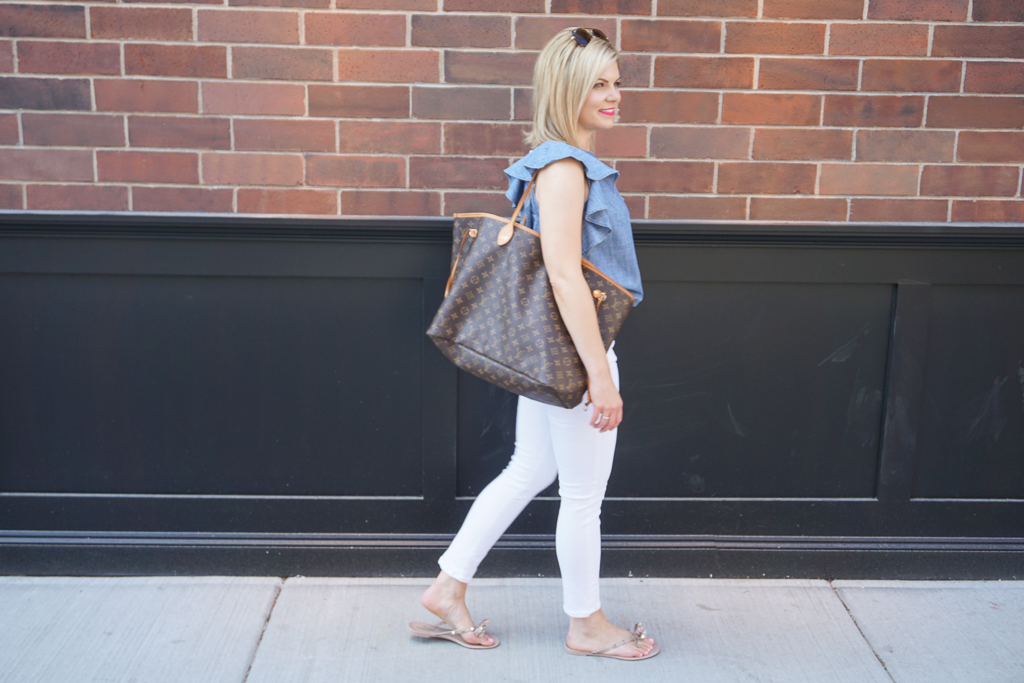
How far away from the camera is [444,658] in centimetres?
231

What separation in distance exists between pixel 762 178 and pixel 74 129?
2127mm

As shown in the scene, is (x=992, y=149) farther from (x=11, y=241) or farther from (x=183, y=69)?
(x=11, y=241)

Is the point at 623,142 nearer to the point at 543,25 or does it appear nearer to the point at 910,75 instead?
the point at 543,25

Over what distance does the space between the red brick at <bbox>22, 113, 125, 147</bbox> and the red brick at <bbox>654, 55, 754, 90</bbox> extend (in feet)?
5.46

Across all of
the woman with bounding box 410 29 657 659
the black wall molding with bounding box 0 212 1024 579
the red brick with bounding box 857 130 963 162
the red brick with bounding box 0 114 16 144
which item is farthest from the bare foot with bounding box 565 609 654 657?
the red brick with bounding box 0 114 16 144

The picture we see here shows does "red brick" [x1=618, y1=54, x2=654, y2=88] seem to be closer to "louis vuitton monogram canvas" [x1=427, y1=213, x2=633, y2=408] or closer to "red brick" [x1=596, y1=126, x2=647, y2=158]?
"red brick" [x1=596, y1=126, x2=647, y2=158]

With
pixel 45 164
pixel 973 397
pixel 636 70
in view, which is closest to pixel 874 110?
pixel 636 70

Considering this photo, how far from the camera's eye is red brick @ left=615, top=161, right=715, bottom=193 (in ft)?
8.36

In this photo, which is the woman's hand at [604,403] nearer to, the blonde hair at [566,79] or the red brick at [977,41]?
the blonde hair at [566,79]

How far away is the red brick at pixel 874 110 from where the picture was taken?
8.31 feet

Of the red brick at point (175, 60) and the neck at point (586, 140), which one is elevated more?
the red brick at point (175, 60)

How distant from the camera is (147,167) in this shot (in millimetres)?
2518

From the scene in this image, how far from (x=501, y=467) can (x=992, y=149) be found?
187 cm

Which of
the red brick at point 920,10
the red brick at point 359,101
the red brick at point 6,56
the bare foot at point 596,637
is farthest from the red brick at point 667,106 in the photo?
the red brick at point 6,56
